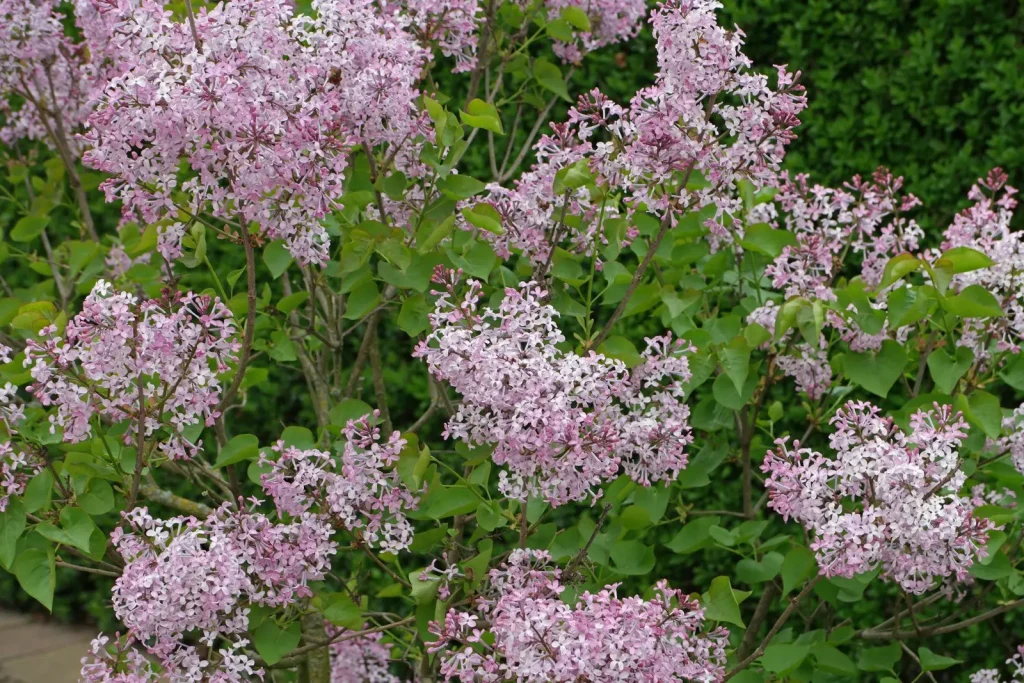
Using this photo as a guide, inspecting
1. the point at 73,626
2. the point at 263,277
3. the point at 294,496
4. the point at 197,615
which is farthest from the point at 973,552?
the point at 73,626

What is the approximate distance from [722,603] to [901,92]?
2212 mm

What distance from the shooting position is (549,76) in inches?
134

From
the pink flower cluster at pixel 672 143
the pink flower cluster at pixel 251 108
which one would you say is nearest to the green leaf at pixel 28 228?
the pink flower cluster at pixel 251 108

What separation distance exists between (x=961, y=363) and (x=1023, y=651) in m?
0.67

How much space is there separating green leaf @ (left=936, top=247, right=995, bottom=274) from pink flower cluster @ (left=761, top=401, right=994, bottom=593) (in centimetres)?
35

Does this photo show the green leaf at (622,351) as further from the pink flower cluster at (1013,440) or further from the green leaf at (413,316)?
the pink flower cluster at (1013,440)

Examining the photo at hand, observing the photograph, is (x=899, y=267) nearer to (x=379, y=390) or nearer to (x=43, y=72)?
(x=379, y=390)

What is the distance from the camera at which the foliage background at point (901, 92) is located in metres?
3.72

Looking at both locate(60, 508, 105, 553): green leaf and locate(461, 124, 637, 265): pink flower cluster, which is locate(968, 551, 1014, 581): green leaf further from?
locate(60, 508, 105, 553): green leaf

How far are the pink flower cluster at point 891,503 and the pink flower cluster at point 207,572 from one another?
3.25 feet

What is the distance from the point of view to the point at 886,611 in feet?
13.0

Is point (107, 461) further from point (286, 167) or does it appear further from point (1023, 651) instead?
point (1023, 651)

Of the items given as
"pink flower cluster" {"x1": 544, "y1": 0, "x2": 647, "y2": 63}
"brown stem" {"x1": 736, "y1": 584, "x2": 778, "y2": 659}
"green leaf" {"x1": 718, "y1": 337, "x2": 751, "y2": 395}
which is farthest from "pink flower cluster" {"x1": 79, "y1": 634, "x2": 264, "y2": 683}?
"pink flower cluster" {"x1": 544, "y1": 0, "x2": 647, "y2": 63}

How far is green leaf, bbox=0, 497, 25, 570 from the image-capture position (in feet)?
7.39
